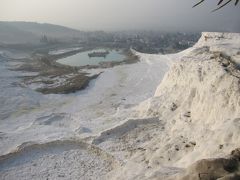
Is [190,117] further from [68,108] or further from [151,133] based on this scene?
[68,108]

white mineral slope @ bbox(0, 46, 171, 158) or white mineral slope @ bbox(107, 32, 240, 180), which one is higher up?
white mineral slope @ bbox(107, 32, 240, 180)

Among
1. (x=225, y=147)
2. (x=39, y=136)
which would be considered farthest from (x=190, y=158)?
(x=39, y=136)

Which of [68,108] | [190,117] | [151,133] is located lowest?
Result: [68,108]

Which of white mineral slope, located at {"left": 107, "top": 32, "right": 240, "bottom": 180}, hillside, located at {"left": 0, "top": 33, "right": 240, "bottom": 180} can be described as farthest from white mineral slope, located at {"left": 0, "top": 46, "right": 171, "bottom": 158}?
white mineral slope, located at {"left": 107, "top": 32, "right": 240, "bottom": 180}

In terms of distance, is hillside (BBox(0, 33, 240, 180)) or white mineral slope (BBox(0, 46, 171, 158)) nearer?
hillside (BBox(0, 33, 240, 180))

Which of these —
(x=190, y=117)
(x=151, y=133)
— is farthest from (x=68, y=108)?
(x=190, y=117)

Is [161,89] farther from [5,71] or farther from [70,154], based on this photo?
[5,71]

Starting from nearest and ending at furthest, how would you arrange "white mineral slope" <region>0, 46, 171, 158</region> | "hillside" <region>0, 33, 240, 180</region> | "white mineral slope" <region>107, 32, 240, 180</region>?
"hillside" <region>0, 33, 240, 180</region> → "white mineral slope" <region>107, 32, 240, 180</region> → "white mineral slope" <region>0, 46, 171, 158</region>

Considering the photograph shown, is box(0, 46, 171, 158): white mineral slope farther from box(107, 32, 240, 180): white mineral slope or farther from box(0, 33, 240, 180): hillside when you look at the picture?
box(107, 32, 240, 180): white mineral slope
